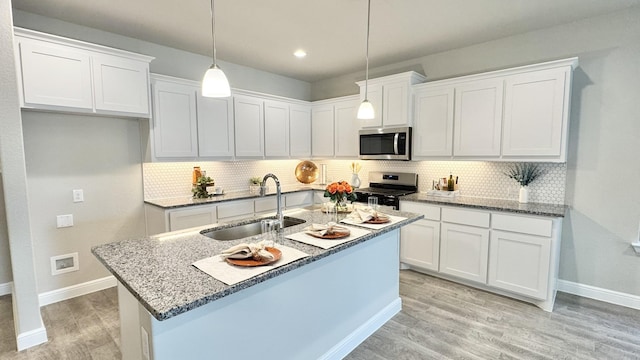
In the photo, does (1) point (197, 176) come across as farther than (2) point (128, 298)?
Yes

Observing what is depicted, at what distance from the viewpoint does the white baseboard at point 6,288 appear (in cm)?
311

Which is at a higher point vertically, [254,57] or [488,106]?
[254,57]

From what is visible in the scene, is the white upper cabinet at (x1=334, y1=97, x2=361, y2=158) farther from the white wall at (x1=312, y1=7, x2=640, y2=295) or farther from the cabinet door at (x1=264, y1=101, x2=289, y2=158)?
the white wall at (x1=312, y1=7, x2=640, y2=295)

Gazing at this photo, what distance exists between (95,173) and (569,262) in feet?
16.7

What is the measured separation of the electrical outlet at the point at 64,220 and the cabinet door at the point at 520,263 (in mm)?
4317

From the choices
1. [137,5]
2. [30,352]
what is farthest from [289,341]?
[137,5]

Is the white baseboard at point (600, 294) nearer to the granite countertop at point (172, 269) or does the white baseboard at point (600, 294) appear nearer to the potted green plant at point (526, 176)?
the potted green plant at point (526, 176)

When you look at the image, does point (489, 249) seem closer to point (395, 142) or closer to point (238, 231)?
point (395, 142)

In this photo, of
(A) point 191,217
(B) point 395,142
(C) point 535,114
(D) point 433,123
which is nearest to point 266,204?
(A) point 191,217

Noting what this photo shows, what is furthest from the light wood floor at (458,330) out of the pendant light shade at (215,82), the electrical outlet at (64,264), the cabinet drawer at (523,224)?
the pendant light shade at (215,82)

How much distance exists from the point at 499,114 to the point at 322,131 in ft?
8.32

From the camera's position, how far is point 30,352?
2309mm

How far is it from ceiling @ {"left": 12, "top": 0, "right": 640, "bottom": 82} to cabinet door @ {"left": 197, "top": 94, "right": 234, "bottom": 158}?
2.21ft

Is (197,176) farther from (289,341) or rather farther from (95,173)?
(289,341)
